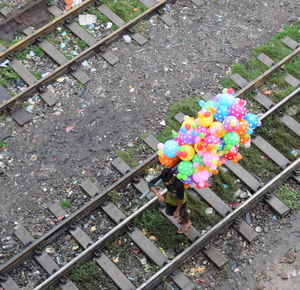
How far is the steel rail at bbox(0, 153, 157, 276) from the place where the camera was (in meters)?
8.62

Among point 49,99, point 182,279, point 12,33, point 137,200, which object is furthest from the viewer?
point 12,33

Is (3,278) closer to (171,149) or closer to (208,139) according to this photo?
(171,149)

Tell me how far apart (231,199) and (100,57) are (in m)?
3.84

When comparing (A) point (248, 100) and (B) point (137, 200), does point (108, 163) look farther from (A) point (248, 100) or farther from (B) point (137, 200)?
(A) point (248, 100)

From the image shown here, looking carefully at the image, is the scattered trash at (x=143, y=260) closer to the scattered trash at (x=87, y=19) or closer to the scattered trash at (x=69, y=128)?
the scattered trash at (x=69, y=128)

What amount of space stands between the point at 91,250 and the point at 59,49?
4243 millimetres

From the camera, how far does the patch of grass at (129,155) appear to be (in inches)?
382

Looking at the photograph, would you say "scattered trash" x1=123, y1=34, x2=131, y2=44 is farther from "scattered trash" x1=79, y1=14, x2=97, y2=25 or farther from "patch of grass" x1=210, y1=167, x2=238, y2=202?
"patch of grass" x1=210, y1=167, x2=238, y2=202

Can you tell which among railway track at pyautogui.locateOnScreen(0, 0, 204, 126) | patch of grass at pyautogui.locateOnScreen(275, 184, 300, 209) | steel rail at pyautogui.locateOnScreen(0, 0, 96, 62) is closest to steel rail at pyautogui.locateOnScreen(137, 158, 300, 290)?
patch of grass at pyautogui.locateOnScreen(275, 184, 300, 209)

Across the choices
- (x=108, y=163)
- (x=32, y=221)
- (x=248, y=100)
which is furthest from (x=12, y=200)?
(x=248, y=100)

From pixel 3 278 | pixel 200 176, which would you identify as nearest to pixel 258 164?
pixel 200 176

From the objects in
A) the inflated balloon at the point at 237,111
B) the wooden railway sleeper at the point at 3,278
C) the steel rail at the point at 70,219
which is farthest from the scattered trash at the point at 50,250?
the inflated balloon at the point at 237,111

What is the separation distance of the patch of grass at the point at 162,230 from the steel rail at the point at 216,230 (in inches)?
9.9

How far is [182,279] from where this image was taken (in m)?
8.76
